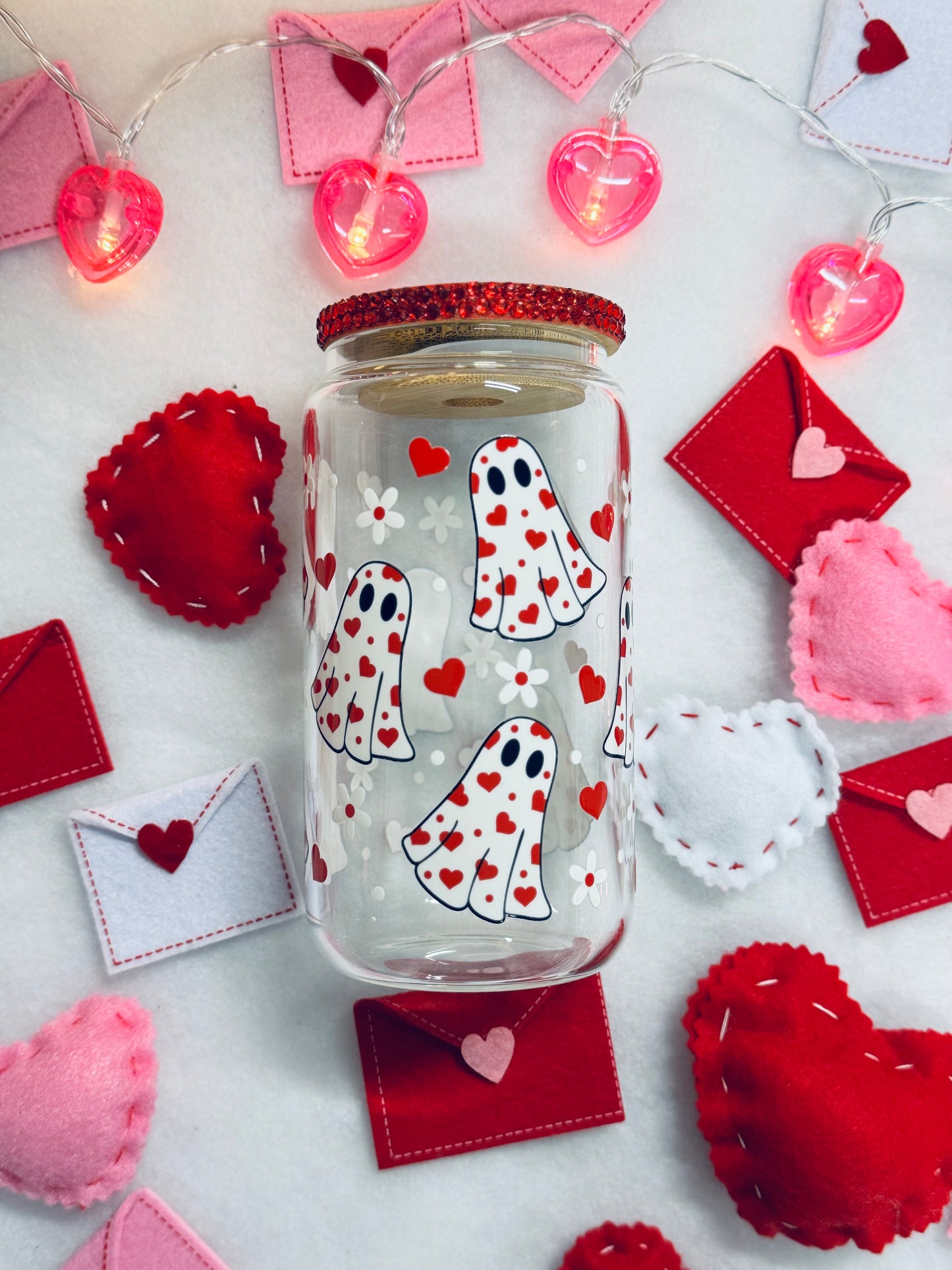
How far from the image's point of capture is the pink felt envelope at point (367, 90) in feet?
2.31

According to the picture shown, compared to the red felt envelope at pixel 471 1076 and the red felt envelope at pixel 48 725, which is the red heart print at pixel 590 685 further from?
the red felt envelope at pixel 48 725

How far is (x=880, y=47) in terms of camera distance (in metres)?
0.73

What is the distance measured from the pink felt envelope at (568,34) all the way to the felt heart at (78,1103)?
80cm

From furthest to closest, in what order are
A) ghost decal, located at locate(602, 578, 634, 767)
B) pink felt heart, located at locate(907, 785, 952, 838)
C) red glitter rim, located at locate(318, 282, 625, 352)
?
pink felt heart, located at locate(907, 785, 952, 838) < ghost decal, located at locate(602, 578, 634, 767) < red glitter rim, located at locate(318, 282, 625, 352)

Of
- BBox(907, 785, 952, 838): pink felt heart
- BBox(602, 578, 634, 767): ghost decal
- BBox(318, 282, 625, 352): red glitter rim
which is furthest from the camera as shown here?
BBox(907, 785, 952, 838): pink felt heart

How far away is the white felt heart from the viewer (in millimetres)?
730

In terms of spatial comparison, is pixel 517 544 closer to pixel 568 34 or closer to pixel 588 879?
pixel 588 879

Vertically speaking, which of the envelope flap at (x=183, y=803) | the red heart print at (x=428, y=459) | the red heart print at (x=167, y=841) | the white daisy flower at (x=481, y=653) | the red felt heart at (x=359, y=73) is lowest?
the red heart print at (x=167, y=841)

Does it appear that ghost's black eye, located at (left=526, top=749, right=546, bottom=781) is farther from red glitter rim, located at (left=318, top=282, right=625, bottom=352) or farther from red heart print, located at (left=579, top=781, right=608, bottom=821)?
red glitter rim, located at (left=318, top=282, right=625, bottom=352)

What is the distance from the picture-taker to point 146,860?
28.9 inches

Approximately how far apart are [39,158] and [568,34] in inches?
16.4

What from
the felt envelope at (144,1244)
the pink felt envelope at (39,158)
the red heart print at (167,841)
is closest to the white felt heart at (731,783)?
the red heart print at (167,841)

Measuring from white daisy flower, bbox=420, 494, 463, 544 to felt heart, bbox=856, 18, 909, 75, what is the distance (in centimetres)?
51

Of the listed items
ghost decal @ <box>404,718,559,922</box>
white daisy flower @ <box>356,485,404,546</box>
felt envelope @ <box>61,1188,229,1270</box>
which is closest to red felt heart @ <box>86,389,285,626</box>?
white daisy flower @ <box>356,485,404,546</box>
